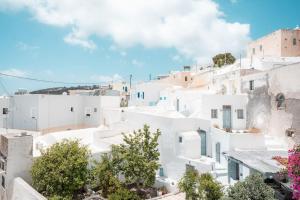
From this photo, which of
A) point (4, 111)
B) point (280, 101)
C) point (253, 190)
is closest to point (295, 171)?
point (253, 190)

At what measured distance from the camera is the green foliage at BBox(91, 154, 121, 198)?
71.3ft

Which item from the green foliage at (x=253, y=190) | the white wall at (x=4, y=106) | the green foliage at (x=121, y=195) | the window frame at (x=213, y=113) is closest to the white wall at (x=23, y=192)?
the green foliage at (x=121, y=195)

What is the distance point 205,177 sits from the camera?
19.0m

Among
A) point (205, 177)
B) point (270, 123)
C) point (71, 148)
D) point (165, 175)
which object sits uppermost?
point (270, 123)

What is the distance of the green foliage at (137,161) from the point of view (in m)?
22.5

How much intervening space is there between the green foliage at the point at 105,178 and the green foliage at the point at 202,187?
5302 mm

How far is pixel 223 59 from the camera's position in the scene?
5331cm

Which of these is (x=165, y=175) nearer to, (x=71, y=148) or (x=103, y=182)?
(x=103, y=182)

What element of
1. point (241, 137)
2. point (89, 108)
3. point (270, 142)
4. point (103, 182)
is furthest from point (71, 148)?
point (89, 108)

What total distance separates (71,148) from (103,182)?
3522mm

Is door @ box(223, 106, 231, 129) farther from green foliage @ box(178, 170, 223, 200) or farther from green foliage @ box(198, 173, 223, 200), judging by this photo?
green foliage @ box(198, 173, 223, 200)

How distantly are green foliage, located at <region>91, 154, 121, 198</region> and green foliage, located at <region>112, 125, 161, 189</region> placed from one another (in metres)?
0.71

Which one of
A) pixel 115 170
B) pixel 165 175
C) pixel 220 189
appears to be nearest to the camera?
pixel 220 189

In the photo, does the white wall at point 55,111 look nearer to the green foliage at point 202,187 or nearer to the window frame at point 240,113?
the window frame at point 240,113
